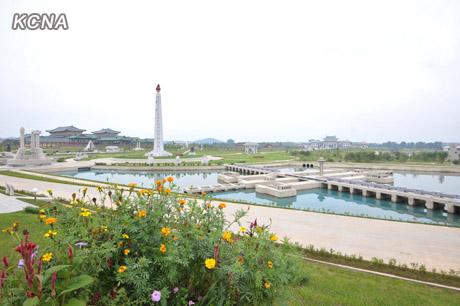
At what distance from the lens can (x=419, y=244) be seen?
8.43 m

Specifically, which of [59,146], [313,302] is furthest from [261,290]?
[59,146]

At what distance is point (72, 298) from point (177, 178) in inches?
1168

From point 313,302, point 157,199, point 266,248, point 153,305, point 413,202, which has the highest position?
point 157,199

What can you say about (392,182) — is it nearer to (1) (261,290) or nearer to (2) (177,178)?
(2) (177,178)

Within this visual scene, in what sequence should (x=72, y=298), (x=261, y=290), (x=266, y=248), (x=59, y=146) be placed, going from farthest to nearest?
(x=59, y=146) → (x=266, y=248) → (x=261, y=290) → (x=72, y=298)

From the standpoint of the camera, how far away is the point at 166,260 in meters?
2.27

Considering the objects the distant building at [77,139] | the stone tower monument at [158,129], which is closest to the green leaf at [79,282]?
the stone tower monument at [158,129]

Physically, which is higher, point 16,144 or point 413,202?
point 16,144

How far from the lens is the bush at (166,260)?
7.23ft

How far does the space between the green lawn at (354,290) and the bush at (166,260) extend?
164 cm

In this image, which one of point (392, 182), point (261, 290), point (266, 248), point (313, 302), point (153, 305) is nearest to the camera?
point (153, 305)

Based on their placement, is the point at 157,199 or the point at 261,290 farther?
the point at 157,199

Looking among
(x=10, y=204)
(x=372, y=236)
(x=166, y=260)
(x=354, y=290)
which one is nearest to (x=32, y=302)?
(x=166, y=260)

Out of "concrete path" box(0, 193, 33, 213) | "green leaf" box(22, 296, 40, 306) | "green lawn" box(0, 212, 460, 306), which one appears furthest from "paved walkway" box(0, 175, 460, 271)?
"concrete path" box(0, 193, 33, 213)
